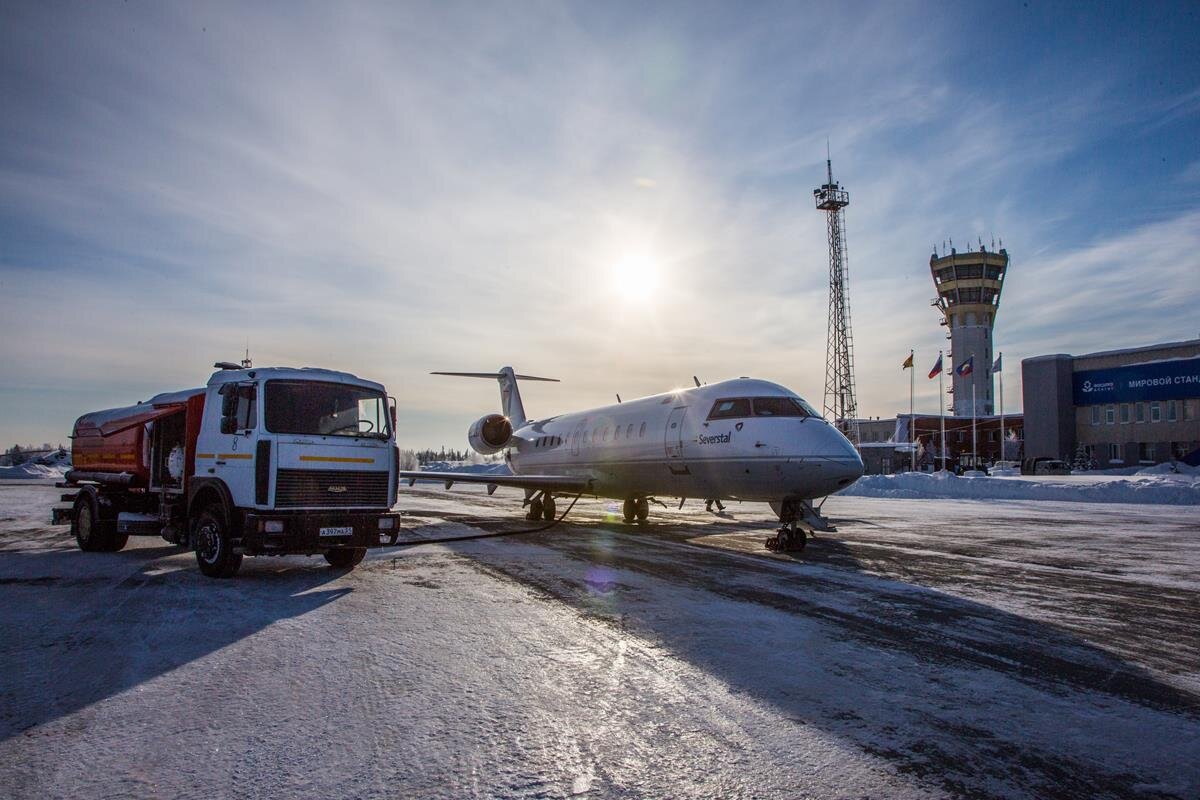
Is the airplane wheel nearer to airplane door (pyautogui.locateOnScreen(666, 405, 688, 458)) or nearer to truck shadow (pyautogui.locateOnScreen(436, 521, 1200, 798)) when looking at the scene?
airplane door (pyautogui.locateOnScreen(666, 405, 688, 458))

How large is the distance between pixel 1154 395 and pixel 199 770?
5826cm

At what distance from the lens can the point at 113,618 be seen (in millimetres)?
6910

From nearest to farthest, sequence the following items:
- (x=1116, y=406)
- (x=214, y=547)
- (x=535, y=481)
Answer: (x=214, y=547), (x=535, y=481), (x=1116, y=406)

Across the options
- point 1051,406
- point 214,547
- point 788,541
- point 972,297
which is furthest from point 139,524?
point 972,297

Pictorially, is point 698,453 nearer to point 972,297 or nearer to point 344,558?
point 344,558

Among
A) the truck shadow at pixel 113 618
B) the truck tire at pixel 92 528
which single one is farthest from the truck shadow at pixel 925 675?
the truck tire at pixel 92 528

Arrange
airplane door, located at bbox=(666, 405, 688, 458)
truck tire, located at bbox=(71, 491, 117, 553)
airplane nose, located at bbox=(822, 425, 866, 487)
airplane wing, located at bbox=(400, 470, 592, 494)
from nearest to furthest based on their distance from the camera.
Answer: airplane nose, located at bbox=(822, 425, 866, 487)
truck tire, located at bbox=(71, 491, 117, 553)
airplane door, located at bbox=(666, 405, 688, 458)
airplane wing, located at bbox=(400, 470, 592, 494)

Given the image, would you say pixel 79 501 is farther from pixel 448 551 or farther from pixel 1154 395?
pixel 1154 395

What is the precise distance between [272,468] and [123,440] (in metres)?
5.00

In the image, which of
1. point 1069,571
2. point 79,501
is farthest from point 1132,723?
point 79,501

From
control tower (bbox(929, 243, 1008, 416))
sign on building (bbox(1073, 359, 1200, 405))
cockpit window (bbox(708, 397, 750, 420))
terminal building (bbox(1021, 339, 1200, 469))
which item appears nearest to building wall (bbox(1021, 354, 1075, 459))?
terminal building (bbox(1021, 339, 1200, 469))

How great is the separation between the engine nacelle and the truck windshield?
11.7 m

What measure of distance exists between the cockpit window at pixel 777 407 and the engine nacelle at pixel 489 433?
36.2 feet

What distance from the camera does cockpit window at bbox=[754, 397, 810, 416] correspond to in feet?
42.0
